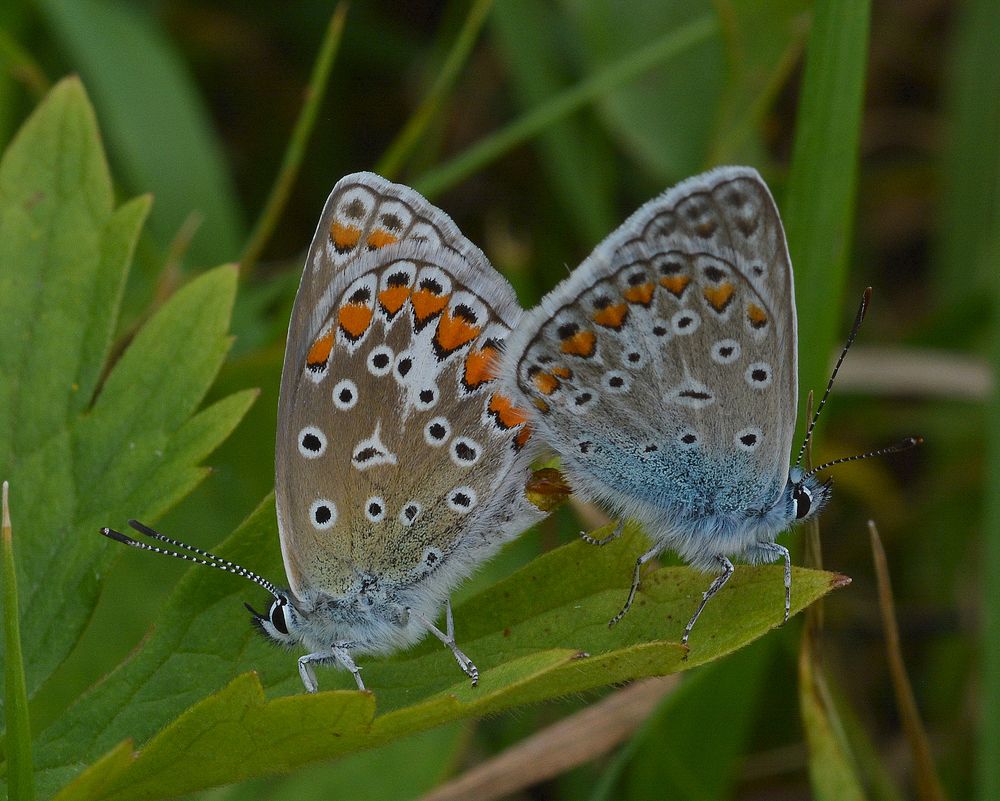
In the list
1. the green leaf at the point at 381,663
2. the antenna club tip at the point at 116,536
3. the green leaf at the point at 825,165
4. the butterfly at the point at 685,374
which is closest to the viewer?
the green leaf at the point at 381,663

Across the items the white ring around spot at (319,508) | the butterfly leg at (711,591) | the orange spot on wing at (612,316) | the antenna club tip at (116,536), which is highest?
the orange spot on wing at (612,316)

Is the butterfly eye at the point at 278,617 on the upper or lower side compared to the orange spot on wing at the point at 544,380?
lower

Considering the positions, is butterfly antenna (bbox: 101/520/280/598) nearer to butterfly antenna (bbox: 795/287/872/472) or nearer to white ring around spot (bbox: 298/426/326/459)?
white ring around spot (bbox: 298/426/326/459)

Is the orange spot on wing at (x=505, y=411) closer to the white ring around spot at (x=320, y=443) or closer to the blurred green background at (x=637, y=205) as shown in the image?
the white ring around spot at (x=320, y=443)

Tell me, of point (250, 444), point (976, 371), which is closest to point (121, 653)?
point (250, 444)

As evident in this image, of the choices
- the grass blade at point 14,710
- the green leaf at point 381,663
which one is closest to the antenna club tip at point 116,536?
the green leaf at point 381,663

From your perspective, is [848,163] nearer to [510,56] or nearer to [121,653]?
[510,56]
